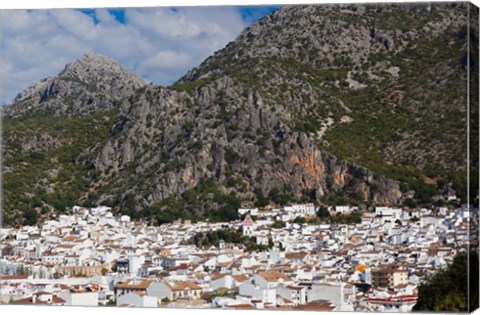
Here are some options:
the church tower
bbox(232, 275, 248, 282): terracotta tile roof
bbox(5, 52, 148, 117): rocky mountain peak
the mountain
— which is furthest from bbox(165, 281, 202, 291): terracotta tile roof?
bbox(5, 52, 148, 117): rocky mountain peak

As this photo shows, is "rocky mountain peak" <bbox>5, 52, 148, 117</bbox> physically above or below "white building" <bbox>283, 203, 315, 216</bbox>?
above

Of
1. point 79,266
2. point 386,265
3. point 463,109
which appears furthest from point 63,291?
point 463,109

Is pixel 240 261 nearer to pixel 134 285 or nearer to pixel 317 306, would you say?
pixel 134 285

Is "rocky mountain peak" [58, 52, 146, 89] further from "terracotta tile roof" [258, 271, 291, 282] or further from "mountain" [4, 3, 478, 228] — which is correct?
"terracotta tile roof" [258, 271, 291, 282]

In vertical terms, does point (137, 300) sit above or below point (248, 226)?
below

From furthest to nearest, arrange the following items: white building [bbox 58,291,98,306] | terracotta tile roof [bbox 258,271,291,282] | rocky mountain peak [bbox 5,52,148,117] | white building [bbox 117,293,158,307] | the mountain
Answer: rocky mountain peak [bbox 5,52,148,117], the mountain, terracotta tile roof [bbox 258,271,291,282], white building [bbox 58,291,98,306], white building [bbox 117,293,158,307]

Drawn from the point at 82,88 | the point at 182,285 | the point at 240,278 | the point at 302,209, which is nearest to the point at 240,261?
the point at 240,278

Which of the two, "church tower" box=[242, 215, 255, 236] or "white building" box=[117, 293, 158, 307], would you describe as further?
"church tower" box=[242, 215, 255, 236]

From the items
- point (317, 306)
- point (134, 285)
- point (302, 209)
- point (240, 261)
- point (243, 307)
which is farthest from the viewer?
point (302, 209)

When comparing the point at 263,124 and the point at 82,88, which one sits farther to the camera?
the point at 82,88
